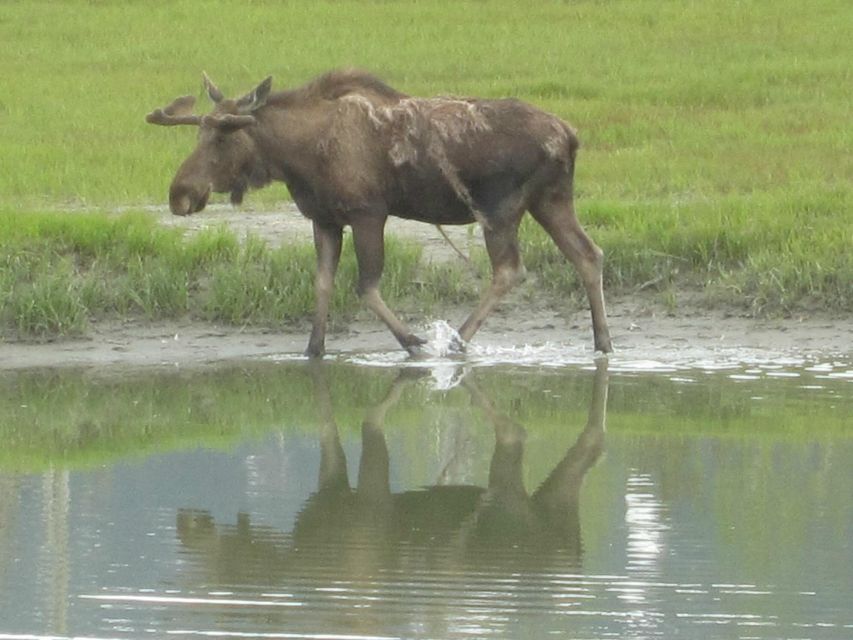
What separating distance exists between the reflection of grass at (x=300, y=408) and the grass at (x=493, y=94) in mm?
1316

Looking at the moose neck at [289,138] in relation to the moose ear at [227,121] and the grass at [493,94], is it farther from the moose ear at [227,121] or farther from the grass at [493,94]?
the grass at [493,94]

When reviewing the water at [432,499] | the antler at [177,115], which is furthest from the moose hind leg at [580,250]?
the antler at [177,115]

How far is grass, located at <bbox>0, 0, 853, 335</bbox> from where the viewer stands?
1155cm

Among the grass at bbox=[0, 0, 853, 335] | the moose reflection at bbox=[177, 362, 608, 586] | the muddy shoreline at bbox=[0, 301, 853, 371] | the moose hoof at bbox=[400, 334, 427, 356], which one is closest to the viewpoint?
the moose reflection at bbox=[177, 362, 608, 586]

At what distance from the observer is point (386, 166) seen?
1055cm

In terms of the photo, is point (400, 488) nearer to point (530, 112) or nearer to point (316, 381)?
point (316, 381)

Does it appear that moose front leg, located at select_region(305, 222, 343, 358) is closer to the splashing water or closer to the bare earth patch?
the bare earth patch

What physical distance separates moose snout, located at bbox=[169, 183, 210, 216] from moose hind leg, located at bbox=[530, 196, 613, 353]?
1.79 metres

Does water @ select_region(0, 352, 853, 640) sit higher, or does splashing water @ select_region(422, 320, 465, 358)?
splashing water @ select_region(422, 320, 465, 358)

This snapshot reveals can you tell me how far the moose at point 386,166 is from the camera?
10500mm

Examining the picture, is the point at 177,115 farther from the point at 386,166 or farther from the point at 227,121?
the point at 386,166

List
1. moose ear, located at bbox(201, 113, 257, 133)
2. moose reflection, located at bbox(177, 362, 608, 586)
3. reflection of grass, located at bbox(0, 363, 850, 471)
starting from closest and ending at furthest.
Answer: moose reflection, located at bbox(177, 362, 608, 586), reflection of grass, located at bbox(0, 363, 850, 471), moose ear, located at bbox(201, 113, 257, 133)

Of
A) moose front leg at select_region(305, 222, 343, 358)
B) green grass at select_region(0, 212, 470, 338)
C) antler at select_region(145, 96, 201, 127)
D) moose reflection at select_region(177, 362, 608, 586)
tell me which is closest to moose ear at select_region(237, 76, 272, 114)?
antler at select_region(145, 96, 201, 127)

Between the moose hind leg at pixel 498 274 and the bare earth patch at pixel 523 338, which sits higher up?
the moose hind leg at pixel 498 274
